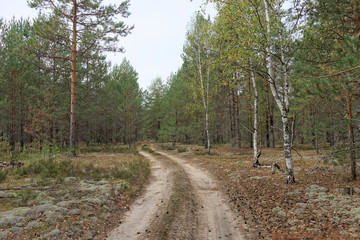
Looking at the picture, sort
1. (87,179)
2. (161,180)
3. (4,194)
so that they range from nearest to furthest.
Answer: (4,194) < (87,179) < (161,180)

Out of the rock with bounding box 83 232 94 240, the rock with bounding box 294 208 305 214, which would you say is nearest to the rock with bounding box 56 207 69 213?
the rock with bounding box 83 232 94 240

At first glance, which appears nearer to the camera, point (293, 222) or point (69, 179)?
point (293, 222)

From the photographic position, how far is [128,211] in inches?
274

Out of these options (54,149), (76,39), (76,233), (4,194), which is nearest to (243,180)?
(76,233)

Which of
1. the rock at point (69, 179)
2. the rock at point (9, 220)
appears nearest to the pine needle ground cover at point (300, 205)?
the rock at point (9, 220)

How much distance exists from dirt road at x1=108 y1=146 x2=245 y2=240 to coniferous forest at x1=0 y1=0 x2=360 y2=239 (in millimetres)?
4040

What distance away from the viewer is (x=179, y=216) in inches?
248

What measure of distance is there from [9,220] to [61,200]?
5.96 feet

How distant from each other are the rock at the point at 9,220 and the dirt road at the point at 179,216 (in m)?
2.39

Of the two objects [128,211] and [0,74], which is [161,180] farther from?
[0,74]

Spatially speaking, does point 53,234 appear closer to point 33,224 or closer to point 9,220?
point 33,224

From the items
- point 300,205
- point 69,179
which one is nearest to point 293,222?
point 300,205

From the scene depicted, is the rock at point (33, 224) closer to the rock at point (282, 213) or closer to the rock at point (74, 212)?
the rock at point (74, 212)

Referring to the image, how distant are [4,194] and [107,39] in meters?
13.5
